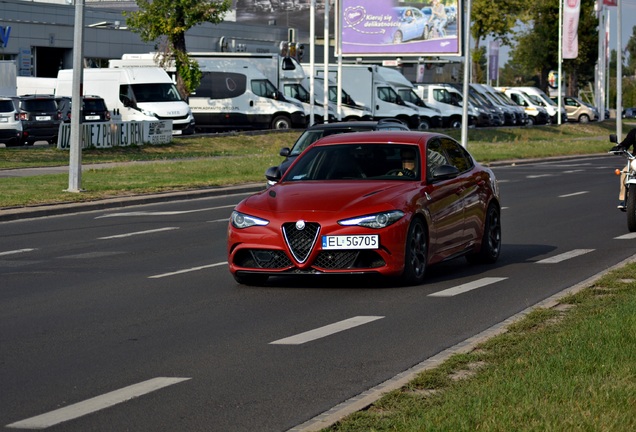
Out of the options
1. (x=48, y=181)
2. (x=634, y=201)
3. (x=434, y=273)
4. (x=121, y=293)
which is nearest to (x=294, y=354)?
(x=121, y=293)

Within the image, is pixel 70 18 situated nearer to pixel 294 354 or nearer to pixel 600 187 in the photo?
pixel 600 187

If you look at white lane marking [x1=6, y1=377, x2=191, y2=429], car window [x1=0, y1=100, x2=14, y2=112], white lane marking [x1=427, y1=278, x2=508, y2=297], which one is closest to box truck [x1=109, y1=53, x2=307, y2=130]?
car window [x1=0, y1=100, x2=14, y2=112]

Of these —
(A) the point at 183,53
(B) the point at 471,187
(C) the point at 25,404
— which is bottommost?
(C) the point at 25,404

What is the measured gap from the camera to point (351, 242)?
1188cm

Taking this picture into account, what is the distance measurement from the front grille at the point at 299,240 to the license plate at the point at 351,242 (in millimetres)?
139

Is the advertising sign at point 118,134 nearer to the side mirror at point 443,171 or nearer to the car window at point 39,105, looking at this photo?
the car window at point 39,105

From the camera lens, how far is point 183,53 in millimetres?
53531

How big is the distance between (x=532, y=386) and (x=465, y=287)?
18.1ft

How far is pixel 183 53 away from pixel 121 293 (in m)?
42.3

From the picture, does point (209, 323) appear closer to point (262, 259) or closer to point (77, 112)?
point (262, 259)

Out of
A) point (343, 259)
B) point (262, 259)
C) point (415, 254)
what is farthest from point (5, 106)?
point (343, 259)

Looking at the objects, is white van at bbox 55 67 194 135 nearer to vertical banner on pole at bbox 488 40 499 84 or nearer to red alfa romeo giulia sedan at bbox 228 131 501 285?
red alfa romeo giulia sedan at bbox 228 131 501 285

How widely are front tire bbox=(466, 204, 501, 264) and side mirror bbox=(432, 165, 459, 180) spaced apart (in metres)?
1.41

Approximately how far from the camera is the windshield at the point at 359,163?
1319 cm
